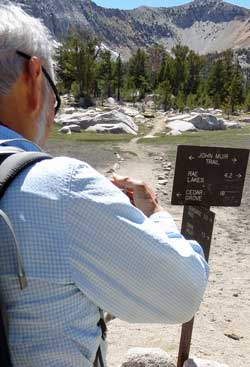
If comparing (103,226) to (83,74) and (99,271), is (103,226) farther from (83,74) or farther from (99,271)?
(83,74)

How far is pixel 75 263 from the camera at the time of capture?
1374mm

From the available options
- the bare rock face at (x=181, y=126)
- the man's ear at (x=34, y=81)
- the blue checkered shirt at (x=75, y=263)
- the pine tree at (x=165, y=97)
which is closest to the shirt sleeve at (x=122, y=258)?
the blue checkered shirt at (x=75, y=263)

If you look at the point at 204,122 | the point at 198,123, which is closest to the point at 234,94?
the point at 204,122

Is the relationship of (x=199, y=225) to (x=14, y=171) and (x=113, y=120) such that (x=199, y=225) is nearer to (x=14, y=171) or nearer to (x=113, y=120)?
(x=14, y=171)

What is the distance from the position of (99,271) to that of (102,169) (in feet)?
52.0

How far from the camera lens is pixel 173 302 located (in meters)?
1.52

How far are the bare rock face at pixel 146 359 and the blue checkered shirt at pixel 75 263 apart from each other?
282cm

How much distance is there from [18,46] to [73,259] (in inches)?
27.5

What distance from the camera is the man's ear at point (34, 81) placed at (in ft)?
5.31

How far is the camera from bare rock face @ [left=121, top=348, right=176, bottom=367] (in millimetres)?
4164

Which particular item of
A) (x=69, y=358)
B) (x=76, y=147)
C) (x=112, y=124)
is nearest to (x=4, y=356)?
(x=69, y=358)

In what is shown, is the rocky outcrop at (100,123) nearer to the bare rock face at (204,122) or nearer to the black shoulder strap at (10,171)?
the bare rock face at (204,122)

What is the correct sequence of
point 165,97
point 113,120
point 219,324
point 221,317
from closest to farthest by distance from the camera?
point 219,324 → point 221,317 → point 113,120 → point 165,97

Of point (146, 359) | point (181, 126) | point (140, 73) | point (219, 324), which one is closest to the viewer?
point (146, 359)
